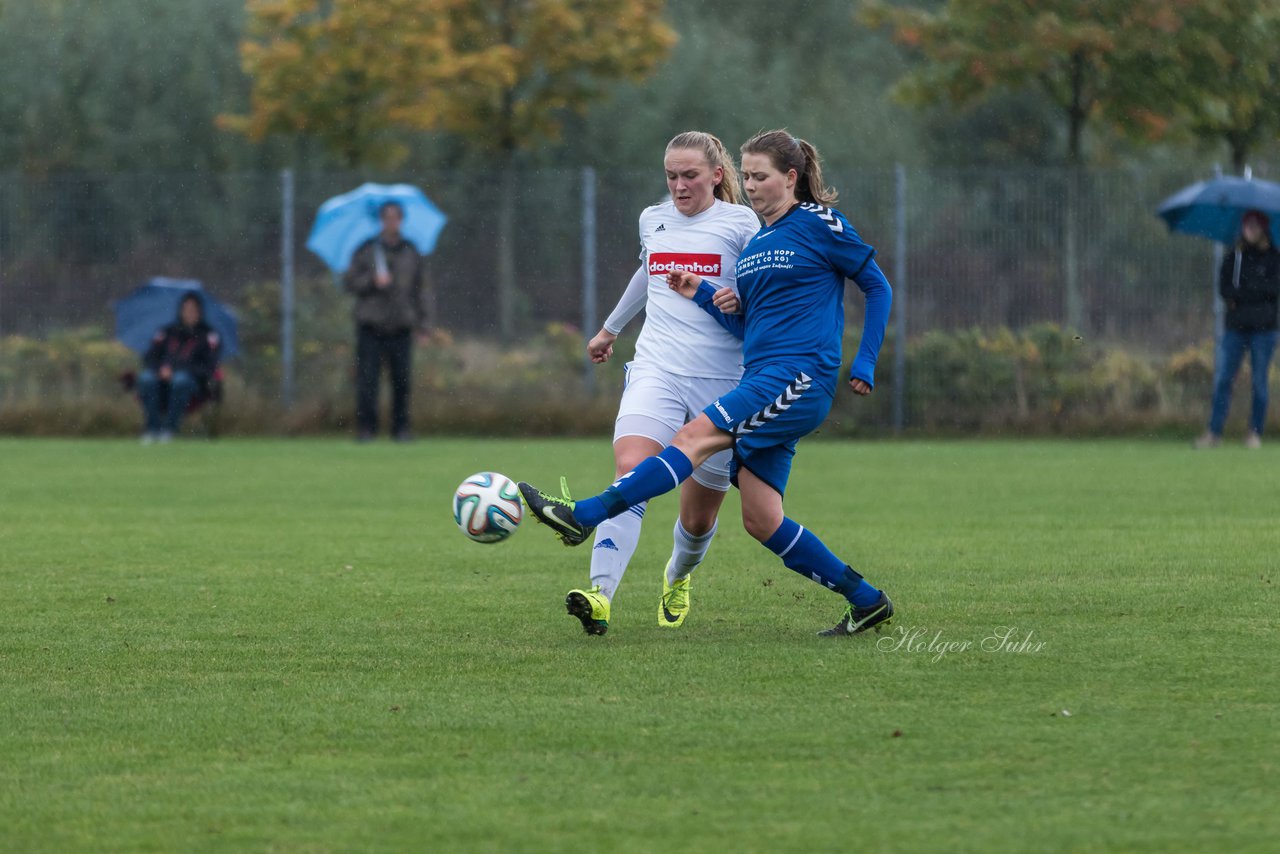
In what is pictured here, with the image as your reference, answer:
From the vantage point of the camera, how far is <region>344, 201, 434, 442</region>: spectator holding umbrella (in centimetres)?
1891

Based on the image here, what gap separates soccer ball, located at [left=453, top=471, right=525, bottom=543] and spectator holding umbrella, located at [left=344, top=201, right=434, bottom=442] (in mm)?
12551

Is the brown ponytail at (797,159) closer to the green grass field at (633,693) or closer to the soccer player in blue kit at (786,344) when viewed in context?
the soccer player in blue kit at (786,344)

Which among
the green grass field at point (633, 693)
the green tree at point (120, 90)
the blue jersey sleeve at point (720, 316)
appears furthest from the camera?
the green tree at point (120, 90)

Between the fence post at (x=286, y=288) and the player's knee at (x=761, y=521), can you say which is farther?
the fence post at (x=286, y=288)

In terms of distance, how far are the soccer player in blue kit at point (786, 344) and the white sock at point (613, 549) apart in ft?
1.17

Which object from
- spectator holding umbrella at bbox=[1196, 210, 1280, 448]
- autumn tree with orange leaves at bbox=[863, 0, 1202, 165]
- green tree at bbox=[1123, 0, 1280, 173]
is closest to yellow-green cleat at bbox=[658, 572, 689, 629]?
spectator holding umbrella at bbox=[1196, 210, 1280, 448]

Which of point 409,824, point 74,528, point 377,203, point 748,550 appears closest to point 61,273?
point 377,203

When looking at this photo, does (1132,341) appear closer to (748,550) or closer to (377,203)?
(377,203)

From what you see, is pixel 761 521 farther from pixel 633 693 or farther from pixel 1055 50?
pixel 1055 50

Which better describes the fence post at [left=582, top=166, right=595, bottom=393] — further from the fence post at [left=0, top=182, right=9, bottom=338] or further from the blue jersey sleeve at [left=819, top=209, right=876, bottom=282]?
the blue jersey sleeve at [left=819, top=209, right=876, bottom=282]

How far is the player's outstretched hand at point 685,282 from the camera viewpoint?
22.9 feet

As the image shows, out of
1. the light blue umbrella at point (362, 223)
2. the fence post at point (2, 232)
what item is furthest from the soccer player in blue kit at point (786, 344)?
the fence post at point (2, 232)

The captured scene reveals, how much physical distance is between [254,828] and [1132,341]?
1693 cm

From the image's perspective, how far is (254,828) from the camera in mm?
4234
